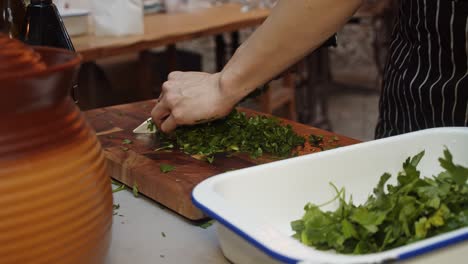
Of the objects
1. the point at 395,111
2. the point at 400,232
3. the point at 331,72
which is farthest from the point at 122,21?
the point at 331,72

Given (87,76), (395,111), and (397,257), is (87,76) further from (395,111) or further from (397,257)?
(397,257)

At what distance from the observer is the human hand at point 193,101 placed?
1.26 meters

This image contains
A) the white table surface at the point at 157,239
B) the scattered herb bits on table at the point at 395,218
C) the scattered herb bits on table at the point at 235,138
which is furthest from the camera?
the scattered herb bits on table at the point at 235,138

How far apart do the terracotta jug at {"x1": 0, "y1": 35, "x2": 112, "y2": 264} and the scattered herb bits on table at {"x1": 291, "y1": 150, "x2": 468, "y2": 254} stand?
10.2 inches

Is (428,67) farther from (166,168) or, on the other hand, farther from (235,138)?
(166,168)

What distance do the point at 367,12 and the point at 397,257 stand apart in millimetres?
4335

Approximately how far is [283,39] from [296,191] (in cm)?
34

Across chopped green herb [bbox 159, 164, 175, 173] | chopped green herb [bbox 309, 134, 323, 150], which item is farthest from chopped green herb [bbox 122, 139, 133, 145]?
chopped green herb [bbox 309, 134, 323, 150]

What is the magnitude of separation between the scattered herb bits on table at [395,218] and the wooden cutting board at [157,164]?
282 mm

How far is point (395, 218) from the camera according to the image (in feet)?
2.54

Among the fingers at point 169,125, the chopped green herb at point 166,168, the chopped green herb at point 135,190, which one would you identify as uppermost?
the fingers at point 169,125

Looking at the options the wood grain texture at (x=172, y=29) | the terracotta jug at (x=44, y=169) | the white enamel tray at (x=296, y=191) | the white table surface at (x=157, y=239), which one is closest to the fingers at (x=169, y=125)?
the white table surface at (x=157, y=239)

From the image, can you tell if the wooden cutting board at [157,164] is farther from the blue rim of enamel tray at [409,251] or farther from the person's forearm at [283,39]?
the blue rim of enamel tray at [409,251]

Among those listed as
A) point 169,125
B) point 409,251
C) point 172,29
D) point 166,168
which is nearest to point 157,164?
point 166,168
